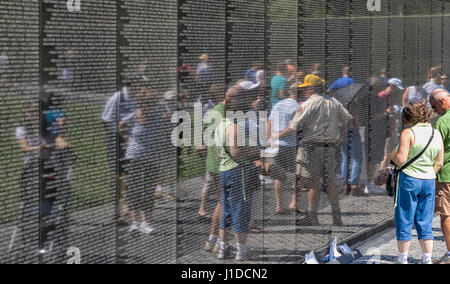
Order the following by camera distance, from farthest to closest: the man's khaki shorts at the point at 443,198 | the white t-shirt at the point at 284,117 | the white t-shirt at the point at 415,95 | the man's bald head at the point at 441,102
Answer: the white t-shirt at the point at 415,95, the man's bald head at the point at 441,102, the man's khaki shorts at the point at 443,198, the white t-shirt at the point at 284,117

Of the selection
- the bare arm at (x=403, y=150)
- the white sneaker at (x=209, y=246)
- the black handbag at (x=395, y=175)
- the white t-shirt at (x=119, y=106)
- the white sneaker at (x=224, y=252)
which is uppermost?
the white t-shirt at (x=119, y=106)

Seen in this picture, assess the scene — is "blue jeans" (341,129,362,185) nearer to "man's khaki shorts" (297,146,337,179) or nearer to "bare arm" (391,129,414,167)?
"man's khaki shorts" (297,146,337,179)

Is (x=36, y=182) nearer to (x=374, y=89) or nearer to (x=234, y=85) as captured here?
(x=234, y=85)

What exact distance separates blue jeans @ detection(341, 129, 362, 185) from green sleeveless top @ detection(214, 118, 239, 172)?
2.57 m

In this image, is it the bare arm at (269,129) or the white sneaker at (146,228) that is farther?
the bare arm at (269,129)

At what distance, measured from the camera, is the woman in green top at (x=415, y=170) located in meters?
8.37

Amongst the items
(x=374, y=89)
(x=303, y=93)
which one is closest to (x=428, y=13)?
(x=374, y=89)

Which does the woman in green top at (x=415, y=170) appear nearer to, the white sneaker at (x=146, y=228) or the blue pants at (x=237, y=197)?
the blue pants at (x=237, y=197)

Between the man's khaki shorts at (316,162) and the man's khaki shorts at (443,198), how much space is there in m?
1.15

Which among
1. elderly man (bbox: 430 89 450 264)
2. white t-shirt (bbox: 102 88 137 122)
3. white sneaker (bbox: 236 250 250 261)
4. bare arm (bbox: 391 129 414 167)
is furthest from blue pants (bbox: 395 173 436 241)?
white t-shirt (bbox: 102 88 137 122)

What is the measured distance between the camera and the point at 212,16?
23.2 ft

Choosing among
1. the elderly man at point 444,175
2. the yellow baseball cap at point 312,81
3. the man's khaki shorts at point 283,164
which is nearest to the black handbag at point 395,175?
the elderly man at point 444,175

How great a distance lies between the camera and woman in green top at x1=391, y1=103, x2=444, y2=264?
8.37 meters

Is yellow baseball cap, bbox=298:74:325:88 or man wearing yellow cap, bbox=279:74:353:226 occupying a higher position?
yellow baseball cap, bbox=298:74:325:88
